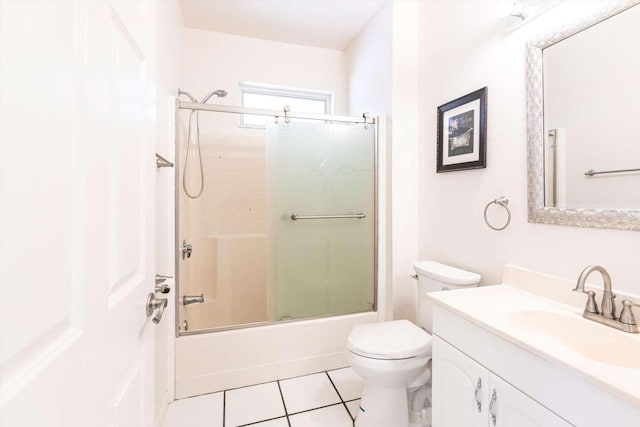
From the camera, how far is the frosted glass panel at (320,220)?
2055mm

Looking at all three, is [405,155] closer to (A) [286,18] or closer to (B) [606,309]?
(B) [606,309]

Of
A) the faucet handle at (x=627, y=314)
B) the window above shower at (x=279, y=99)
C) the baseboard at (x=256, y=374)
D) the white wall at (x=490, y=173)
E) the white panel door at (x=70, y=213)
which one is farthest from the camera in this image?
the window above shower at (x=279, y=99)

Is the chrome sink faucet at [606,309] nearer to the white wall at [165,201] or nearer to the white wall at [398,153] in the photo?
the white wall at [398,153]

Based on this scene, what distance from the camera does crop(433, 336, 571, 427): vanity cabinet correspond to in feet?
2.70

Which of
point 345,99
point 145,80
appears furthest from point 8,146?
point 345,99

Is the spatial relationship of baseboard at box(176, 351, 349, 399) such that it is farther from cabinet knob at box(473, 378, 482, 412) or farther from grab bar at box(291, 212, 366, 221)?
cabinet knob at box(473, 378, 482, 412)

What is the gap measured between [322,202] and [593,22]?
159cm

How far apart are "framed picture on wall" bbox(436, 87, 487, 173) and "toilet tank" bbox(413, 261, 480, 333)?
1.91 feet

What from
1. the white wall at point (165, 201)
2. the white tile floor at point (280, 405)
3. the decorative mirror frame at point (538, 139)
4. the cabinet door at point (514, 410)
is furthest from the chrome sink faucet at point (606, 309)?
the white wall at point (165, 201)

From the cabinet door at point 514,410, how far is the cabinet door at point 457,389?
3cm

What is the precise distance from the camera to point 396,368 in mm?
1349

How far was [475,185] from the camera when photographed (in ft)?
5.21

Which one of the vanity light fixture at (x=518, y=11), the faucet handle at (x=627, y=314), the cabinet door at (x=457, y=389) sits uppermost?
the vanity light fixture at (x=518, y=11)

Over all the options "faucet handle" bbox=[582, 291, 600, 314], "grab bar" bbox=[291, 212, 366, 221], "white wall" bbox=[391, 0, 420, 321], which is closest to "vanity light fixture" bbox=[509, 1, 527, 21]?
"white wall" bbox=[391, 0, 420, 321]
